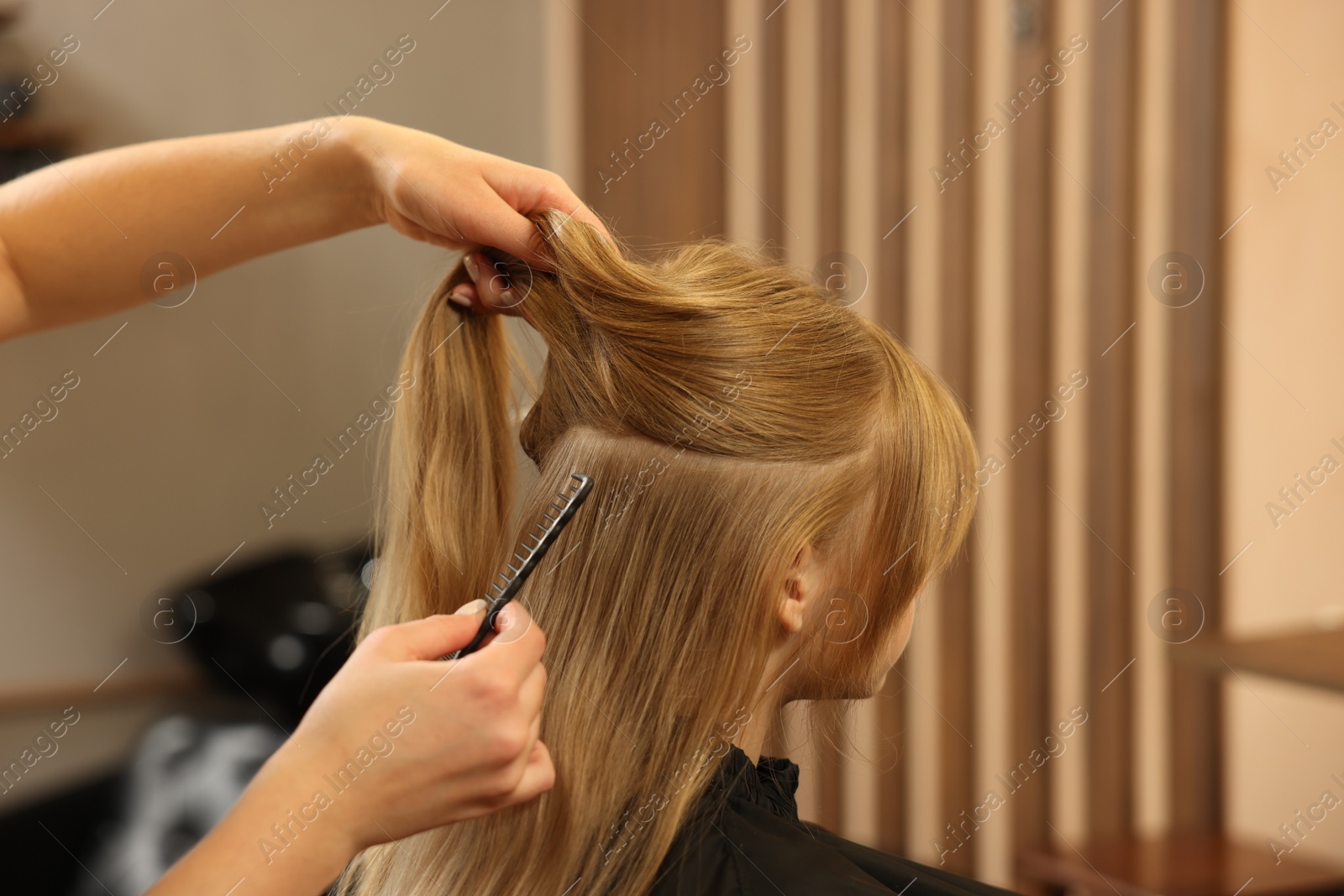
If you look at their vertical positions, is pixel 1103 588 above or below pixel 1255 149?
below

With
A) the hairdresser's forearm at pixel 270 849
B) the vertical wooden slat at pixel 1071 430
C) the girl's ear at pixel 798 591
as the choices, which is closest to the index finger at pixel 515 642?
the hairdresser's forearm at pixel 270 849

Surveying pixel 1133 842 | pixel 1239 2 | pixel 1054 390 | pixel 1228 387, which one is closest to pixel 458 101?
pixel 1054 390

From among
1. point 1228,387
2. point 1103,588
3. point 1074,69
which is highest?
point 1074,69

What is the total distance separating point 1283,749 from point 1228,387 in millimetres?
815

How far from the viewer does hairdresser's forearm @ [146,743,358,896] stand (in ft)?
2.04

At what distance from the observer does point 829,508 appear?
35.4 inches

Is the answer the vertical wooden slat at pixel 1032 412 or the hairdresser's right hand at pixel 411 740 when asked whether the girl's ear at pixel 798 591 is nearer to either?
the hairdresser's right hand at pixel 411 740

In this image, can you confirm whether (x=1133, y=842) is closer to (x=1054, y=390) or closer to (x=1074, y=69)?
(x=1054, y=390)

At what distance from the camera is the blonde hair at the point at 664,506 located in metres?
0.86

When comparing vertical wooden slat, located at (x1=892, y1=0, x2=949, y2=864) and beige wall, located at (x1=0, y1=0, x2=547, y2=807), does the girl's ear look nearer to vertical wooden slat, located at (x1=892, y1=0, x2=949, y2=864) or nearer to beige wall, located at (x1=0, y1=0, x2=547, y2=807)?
vertical wooden slat, located at (x1=892, y1=0, x2=949, y2=864)

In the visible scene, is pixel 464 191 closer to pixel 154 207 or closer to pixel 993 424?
pixel 154 207

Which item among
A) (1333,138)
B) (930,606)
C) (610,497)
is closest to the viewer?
(610,497)

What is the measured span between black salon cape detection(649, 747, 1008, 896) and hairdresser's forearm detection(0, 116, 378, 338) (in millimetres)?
661

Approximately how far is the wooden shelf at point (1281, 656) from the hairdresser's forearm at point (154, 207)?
1.56 m
